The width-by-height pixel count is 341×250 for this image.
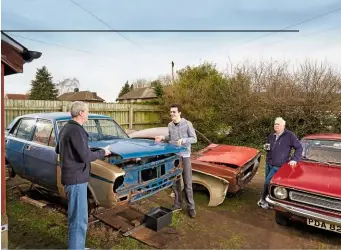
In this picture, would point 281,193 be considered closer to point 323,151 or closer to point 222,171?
point 222,171

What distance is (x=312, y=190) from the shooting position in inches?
160

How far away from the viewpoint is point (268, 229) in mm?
4648

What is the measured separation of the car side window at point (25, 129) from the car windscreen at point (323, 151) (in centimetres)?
547

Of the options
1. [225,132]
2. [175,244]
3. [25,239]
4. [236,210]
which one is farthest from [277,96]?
[25,239]

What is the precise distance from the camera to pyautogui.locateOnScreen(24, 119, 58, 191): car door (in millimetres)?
4793

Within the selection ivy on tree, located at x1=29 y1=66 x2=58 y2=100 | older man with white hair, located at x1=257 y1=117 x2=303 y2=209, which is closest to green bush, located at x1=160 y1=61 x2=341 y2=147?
older man with white hair, located at x1=257 y1=117 x2=303 y2=209

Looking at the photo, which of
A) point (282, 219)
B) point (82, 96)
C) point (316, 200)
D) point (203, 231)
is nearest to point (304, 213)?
point (316, 200)

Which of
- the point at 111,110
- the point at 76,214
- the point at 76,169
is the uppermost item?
the point at 111,110

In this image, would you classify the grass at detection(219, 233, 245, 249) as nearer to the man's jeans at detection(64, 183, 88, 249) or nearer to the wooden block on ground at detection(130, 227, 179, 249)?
the wooden block on ground at detection(130, 227, 179, 249)

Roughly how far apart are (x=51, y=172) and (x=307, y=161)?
4.56 meters

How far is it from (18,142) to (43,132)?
868mm

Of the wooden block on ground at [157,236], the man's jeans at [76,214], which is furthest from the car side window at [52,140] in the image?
the wooden block on ground at [157,236]

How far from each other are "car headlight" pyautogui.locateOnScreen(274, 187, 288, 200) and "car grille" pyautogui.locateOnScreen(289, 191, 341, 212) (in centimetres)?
8

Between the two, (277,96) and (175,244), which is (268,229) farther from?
(277,96)
